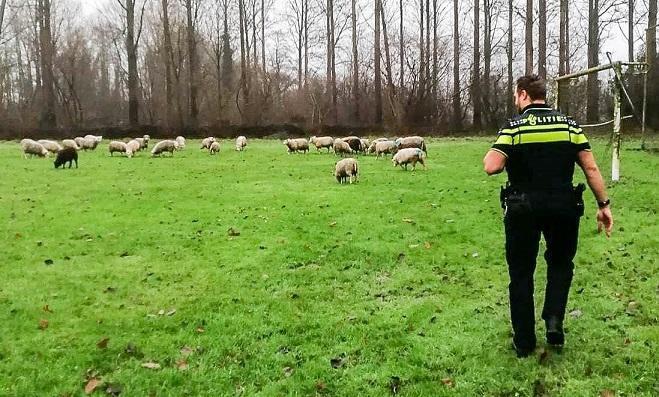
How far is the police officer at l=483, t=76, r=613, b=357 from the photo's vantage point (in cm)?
415

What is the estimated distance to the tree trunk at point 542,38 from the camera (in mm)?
36156

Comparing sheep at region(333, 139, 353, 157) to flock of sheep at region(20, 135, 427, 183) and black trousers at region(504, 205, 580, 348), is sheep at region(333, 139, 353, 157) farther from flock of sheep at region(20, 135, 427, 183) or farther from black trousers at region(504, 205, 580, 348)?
black trousers at region(504, 205, 580, 348)

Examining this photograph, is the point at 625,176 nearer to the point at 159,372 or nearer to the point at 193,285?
the point at 193,285

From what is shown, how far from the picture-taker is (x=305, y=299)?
661 centimetres

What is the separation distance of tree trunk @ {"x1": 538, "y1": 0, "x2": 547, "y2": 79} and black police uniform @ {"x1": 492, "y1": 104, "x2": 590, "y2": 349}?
34364mm

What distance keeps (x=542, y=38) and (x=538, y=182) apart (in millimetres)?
36333

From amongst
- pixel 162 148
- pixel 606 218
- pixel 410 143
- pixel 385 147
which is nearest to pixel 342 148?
pixel 385 147

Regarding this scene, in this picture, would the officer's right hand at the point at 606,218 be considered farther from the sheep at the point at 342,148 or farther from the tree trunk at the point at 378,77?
the tree trunk at the point at 378,77

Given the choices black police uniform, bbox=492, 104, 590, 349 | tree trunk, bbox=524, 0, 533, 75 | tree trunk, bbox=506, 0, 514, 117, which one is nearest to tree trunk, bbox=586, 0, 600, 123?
tree trunk, bbox=524, 0, 533, 75

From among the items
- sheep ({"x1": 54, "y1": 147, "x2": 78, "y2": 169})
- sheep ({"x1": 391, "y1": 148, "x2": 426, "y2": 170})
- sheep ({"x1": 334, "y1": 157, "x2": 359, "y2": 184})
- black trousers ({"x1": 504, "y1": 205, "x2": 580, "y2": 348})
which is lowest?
black trousers ({"x1": 504, "y1": 205, "x2": 580, "y2": 348})

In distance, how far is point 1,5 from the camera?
43.1m

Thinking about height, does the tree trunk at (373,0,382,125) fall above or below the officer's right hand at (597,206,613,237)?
above

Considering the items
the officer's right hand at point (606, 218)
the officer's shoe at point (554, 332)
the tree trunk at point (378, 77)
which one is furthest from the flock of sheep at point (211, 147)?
the officer's right hand at point (606, 218)

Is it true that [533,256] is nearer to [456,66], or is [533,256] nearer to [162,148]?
[162,148]
